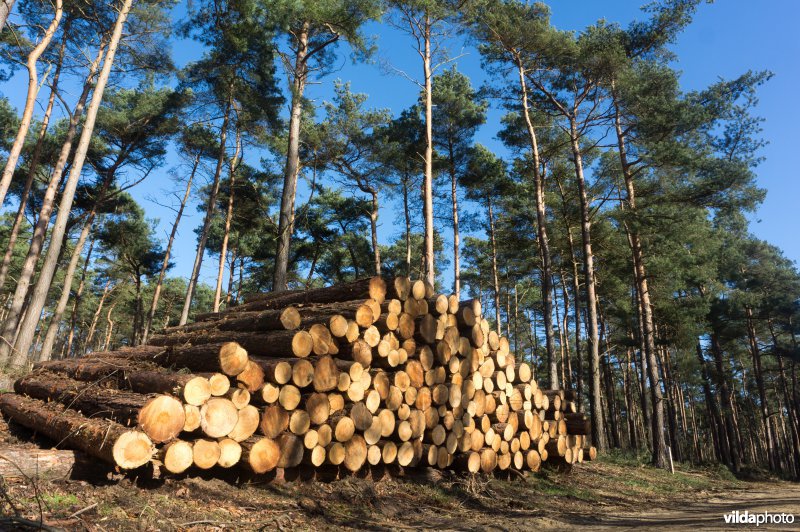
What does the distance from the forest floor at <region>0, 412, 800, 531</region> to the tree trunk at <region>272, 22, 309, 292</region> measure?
6292mm

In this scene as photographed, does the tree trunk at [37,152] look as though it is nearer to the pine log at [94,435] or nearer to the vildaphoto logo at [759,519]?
the pine log at [94,435]

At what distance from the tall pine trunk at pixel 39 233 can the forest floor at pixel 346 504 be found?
271 inches

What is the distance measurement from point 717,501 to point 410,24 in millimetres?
14523

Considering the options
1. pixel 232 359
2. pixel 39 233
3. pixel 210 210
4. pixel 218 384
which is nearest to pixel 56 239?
pixel 39 233

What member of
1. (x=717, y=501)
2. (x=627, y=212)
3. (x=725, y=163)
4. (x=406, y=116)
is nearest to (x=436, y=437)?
(x=717, y=501)

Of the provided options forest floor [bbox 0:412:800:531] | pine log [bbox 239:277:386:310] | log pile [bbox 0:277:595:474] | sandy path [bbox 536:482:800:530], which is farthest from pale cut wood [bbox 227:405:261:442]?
sandy path [bbox 536:482:800:530]

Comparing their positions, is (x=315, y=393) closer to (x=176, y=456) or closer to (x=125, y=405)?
(x=176, y=456)

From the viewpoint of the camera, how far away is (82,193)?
18.6m

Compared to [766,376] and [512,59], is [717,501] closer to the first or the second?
[512,59]

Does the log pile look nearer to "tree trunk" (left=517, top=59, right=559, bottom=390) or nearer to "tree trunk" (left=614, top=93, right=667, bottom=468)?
"tree trunk" (left=517, top=59, right=559, bottom=390)

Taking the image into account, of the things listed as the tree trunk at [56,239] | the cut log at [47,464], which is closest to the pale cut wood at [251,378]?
the cut log at [47,464]

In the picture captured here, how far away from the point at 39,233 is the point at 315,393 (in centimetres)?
1142

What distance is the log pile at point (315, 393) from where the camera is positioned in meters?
4.35

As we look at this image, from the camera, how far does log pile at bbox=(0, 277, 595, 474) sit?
4.35 meters
